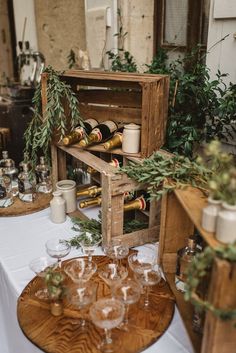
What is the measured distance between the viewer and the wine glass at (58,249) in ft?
3.82

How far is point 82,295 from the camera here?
96 centimetres

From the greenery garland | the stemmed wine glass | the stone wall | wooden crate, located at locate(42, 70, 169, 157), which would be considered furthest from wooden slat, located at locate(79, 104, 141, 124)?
the stone wall

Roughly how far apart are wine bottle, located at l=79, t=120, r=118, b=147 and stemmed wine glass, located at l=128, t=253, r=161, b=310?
500mm

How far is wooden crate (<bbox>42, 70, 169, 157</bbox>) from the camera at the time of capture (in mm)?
1254

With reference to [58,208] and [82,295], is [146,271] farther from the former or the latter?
[58,208]

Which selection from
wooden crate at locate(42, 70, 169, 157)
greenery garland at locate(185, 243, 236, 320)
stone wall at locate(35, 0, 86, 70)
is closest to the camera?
greenery garland at locate(185, 243, 236, 320)

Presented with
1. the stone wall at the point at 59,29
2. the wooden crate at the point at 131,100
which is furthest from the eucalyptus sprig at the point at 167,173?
the stone wall at the point at 59,29

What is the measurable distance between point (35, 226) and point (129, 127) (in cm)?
58

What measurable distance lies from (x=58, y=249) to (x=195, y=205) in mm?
569

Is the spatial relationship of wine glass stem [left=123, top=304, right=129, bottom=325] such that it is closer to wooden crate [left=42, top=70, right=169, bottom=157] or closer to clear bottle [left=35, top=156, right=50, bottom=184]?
wooden crate [left=42, top=70, right=169, bottom=157]

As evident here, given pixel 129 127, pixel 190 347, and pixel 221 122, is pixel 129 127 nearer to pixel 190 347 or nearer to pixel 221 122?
pixel 221 122

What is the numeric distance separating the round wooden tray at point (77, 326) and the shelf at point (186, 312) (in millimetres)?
19

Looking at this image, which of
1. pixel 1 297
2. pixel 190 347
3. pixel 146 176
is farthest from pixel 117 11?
pixel 190 347

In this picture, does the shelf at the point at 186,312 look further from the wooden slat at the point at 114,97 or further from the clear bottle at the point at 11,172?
the clear bottle at the point at 11,172
